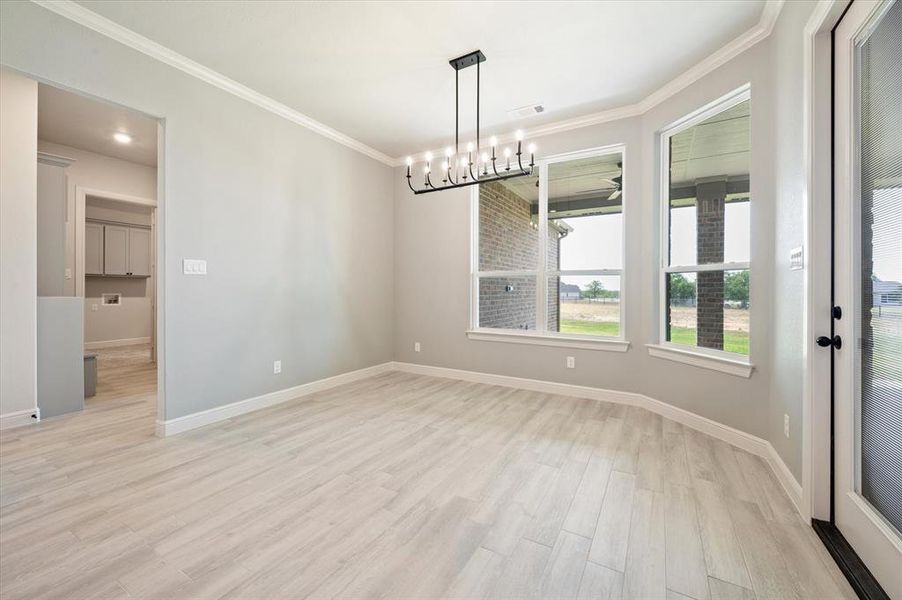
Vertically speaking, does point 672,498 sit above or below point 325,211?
below

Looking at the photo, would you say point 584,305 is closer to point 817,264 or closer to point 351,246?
point 817,264

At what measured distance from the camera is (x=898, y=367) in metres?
1.29

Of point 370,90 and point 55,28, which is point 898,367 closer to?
point 370,90


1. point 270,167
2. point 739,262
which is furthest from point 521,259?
point 270,167

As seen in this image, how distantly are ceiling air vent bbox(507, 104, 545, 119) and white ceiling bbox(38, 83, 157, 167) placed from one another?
3398 mm

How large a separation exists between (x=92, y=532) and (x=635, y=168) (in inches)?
182

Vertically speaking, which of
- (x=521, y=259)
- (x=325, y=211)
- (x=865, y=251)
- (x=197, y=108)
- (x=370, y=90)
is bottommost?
(x=865, y=251)

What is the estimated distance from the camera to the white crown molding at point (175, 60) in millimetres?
2344

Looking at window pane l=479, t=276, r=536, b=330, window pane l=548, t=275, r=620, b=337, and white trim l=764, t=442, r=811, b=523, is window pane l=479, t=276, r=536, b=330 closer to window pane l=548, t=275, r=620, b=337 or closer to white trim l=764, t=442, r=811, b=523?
window pane l=548, t=275, r=620, b=337

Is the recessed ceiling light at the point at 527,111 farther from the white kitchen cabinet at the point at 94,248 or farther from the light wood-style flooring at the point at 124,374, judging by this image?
the white kitchen cabinet at the point at 94,248

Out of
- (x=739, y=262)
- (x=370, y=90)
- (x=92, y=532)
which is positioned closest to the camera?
(x=92, y=532)

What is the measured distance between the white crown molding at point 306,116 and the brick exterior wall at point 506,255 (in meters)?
0.74

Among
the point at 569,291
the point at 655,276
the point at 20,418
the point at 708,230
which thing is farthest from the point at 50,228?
the point at 708,230

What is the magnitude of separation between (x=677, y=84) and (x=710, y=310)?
6.44ft
